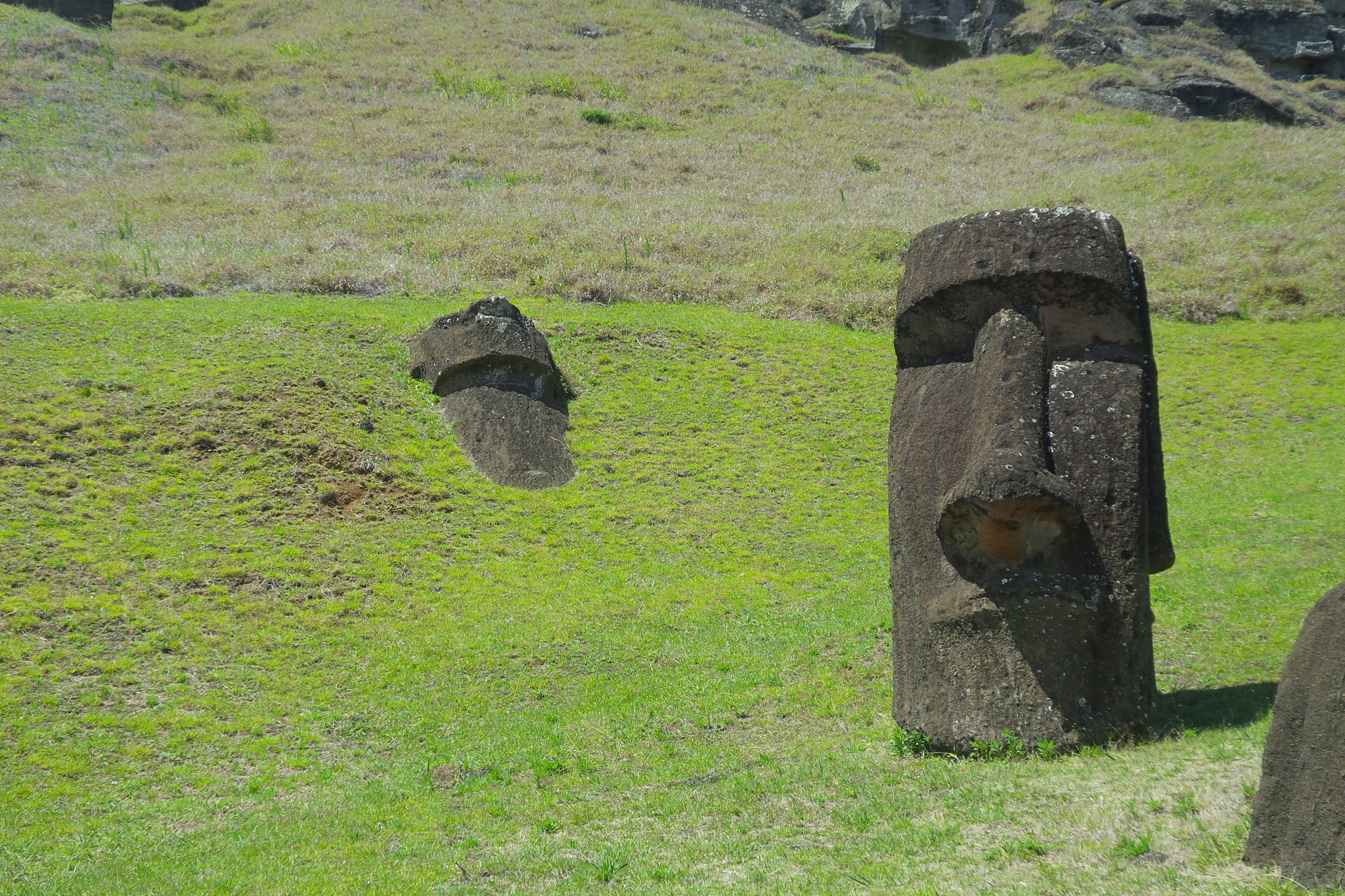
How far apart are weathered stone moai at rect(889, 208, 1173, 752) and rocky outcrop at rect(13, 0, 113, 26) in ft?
180

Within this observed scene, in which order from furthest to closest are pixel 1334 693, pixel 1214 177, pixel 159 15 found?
pixel 159 15, pixel 1214 177, pixel 1334 693

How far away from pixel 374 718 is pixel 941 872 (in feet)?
23.0

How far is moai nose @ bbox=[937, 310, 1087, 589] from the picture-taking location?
6.94 meters

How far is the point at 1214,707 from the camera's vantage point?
761 cm

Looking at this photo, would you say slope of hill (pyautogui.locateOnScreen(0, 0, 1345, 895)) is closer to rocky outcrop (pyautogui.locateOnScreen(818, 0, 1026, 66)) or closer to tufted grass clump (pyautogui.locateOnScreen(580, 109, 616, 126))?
tufted grass clump (pyautogui.locateOnScreen(580, 109, 616, 126))

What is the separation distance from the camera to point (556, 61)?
5000 cm

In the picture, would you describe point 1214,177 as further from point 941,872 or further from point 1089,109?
point 941,872

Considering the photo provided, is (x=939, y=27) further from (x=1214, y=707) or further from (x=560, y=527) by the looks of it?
(x=1214, y=707)

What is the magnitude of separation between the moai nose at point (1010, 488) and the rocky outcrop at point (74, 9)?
2183 inches

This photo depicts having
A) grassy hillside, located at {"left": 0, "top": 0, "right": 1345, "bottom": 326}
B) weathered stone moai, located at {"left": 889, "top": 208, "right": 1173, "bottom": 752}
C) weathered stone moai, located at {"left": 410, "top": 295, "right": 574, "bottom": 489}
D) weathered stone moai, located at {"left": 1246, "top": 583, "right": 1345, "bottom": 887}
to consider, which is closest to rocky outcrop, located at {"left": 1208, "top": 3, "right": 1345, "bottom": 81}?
grassy hillside, located at {"left": 0, "top": 0, "right": 1345, "bottom": 326}

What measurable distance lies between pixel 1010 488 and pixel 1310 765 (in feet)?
8.92

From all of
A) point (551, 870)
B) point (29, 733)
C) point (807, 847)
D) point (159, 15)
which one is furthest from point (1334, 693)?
point (159, 15)

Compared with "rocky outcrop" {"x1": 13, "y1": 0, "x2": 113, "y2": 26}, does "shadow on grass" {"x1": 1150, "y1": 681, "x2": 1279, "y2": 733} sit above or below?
below

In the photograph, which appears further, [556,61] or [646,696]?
[556,61]
